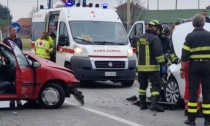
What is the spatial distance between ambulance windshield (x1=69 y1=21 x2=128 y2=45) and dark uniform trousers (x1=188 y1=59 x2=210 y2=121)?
645cm

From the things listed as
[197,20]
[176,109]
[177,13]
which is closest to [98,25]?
[176,109]

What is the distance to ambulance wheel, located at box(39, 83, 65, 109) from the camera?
11.2 meters

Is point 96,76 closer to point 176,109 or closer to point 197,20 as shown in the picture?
point 176,109

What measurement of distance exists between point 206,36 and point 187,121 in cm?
154

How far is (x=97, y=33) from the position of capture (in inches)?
638

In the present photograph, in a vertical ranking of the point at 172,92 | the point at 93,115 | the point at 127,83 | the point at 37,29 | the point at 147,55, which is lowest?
the point at 127,83

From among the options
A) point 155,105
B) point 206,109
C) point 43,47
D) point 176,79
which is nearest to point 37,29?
point 43,47

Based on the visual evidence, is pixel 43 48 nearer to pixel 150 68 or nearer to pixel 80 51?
pixel 80 51

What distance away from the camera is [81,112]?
11023mm

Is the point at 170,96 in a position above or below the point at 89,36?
below

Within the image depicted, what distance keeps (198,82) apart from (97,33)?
273 inches

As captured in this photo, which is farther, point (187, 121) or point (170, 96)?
point (170, 96)

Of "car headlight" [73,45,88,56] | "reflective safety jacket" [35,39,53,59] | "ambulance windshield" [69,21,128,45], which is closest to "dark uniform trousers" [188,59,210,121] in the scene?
"car headlight" [73,45,88,56]

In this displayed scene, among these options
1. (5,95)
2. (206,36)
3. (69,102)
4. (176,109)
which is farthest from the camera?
(69,102)
